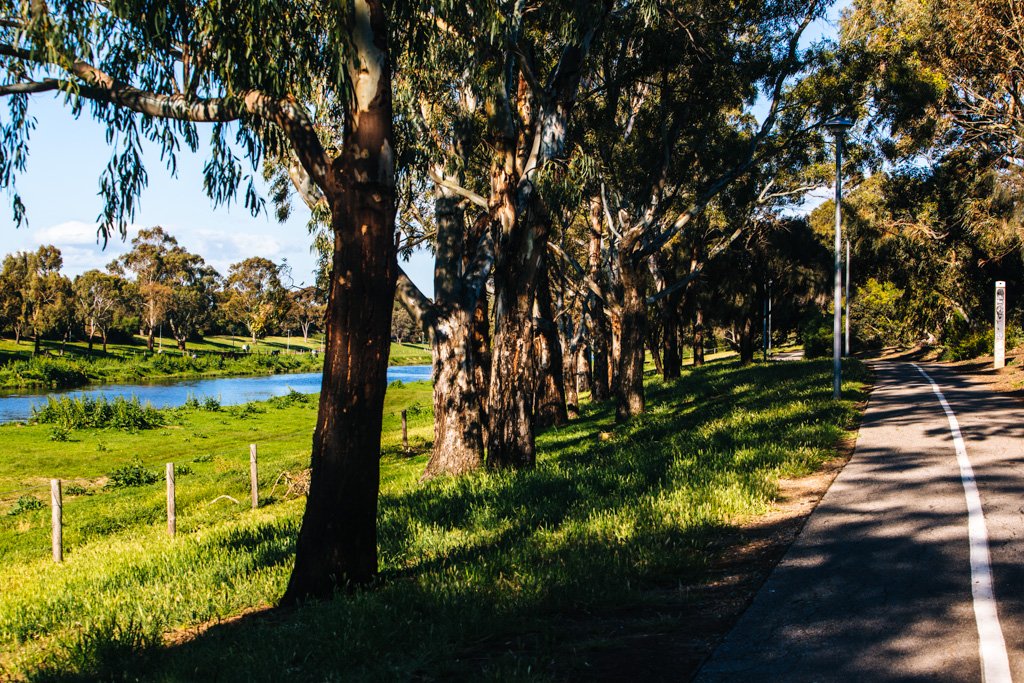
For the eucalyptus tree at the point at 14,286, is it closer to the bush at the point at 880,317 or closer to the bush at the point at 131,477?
the bush at the point at 131,477

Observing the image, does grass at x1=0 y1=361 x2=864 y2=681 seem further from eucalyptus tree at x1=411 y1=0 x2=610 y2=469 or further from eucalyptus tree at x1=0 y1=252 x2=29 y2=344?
eucalyptus tree at x1=0 y1=252 x2=29 y2=344

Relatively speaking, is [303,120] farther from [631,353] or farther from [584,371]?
[584,371]

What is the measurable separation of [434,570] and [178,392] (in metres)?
58.2

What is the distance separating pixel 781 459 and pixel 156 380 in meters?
70.0

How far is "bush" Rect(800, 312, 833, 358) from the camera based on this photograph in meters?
47.4

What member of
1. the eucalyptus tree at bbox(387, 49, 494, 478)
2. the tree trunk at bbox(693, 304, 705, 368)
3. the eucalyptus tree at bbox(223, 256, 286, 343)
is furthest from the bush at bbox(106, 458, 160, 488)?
the eucalyptus tree at bbox(223, 256, 286, 343)

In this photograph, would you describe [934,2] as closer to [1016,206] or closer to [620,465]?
[1016,206]

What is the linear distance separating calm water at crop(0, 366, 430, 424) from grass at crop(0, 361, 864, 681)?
3399 centimetres

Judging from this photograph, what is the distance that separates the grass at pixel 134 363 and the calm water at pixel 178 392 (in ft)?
8.75

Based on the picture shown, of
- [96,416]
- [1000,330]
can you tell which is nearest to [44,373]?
[96,416]

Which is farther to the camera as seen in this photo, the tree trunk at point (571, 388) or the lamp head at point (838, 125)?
the tree trunk at point (571, 388)

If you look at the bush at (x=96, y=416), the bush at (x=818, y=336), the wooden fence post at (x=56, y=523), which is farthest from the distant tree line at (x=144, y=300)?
the wooden fence post at (x=56, y=523)

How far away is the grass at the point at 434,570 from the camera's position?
488 cm

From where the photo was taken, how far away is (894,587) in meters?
5.60
